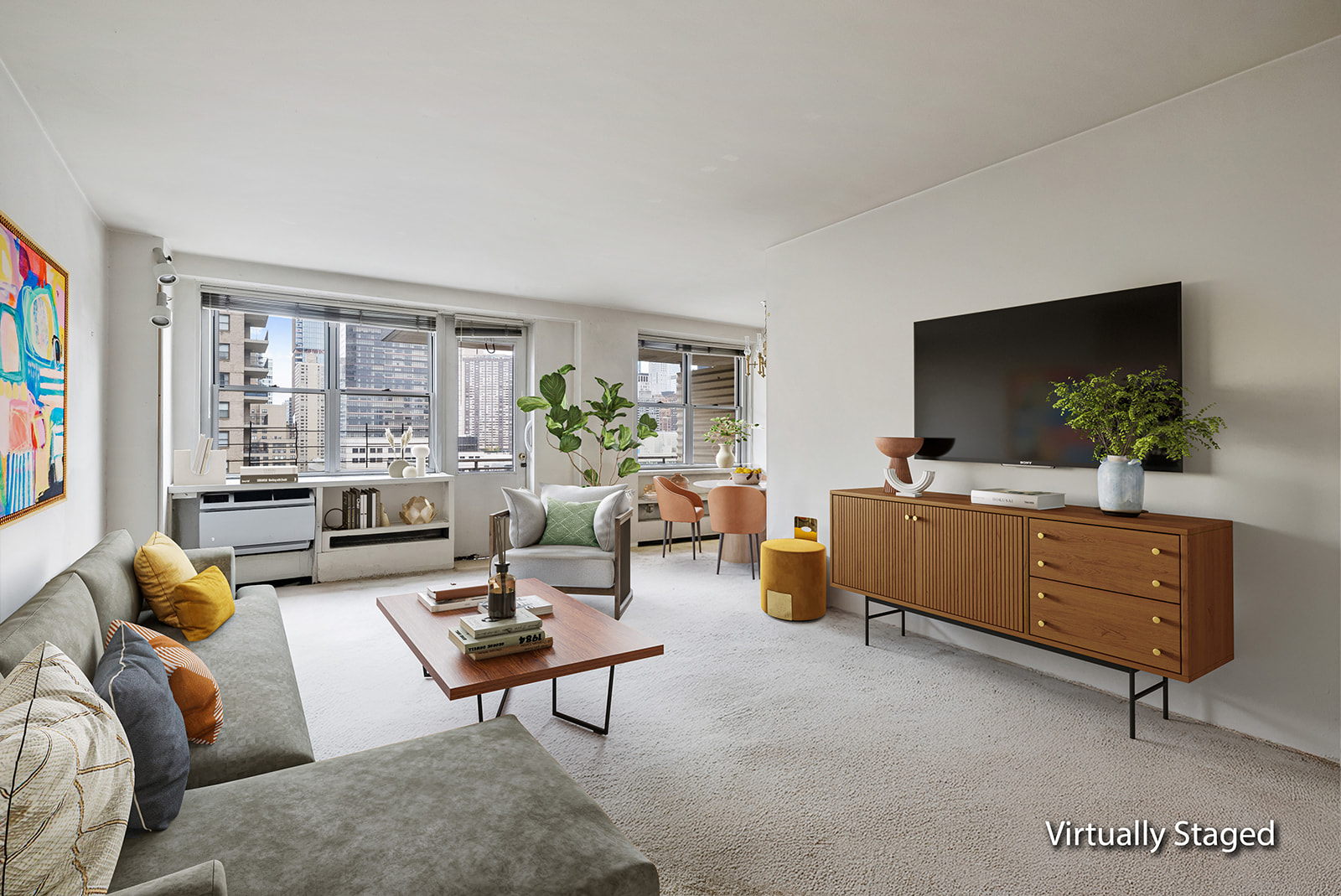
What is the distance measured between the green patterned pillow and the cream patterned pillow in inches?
125

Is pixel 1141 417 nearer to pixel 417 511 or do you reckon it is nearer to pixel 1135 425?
pixel 1135 425

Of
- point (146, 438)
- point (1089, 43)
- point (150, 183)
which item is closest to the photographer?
point (1089, 43)

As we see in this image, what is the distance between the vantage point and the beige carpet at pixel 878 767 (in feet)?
6.02

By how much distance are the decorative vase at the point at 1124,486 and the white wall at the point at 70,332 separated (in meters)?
4.15

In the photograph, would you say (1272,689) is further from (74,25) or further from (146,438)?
(146,438)

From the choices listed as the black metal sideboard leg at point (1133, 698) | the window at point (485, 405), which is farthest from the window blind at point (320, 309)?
the black metal sideboard leg at point (1133, 698)

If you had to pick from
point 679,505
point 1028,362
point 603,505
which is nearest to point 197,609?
point 603,505

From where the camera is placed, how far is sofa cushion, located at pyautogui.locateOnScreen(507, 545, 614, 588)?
4.26 meters

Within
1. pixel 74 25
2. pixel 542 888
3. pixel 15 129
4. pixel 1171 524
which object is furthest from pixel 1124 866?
pixel 15 129

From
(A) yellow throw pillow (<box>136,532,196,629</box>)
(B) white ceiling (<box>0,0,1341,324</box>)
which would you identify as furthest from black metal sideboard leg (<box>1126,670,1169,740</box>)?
(A) yellow throw pillow (<box>136,532,196,629</box>)

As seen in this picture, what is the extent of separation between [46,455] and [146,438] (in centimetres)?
170

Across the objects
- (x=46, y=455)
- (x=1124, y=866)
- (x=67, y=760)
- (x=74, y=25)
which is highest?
(x=74, y=25)

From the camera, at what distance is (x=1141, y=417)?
8.69ft

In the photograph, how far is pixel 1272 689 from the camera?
2574 mm
